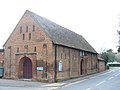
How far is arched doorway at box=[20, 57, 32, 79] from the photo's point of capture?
37.6 metres

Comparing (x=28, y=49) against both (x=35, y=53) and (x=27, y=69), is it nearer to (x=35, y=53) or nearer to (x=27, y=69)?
(x=35, y=53)

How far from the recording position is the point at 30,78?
37094 millimetres

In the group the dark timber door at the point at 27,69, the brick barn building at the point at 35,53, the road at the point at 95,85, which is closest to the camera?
the road at the point at 95,85

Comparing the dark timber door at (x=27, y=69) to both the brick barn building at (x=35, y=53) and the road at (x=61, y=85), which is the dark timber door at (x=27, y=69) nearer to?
the brick barn building at (x=35, y=53)

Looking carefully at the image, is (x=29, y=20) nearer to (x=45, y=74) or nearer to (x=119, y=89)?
(x=45, y=74)

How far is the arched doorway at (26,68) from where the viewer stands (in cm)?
3756

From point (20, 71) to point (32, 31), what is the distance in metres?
6.13

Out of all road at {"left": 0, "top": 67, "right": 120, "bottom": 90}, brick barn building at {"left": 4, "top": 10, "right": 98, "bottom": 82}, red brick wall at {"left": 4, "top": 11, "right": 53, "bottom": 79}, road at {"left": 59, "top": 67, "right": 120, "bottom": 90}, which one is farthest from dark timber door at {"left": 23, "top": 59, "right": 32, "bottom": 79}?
road at {"left": 59, "top": 67, "right": 120, "bottom": 90}

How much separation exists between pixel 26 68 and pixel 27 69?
0.85 feet

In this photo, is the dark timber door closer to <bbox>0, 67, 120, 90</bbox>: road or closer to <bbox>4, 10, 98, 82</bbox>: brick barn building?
<bbox>4, 10, 98, 82</bbox>: brick barn building

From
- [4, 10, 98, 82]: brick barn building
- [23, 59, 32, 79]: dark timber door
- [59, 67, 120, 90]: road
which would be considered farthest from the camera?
[23, 59, 32, 79]: dark timber door

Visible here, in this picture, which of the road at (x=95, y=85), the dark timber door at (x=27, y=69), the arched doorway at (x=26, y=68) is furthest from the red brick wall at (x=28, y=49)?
the road at (x=95, y=85)

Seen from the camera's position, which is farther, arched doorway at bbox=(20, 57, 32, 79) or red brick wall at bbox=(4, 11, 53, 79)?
arched doorway at bbox=(20, 57, 32, 79)

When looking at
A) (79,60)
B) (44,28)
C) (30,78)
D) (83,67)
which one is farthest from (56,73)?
(83,67)
